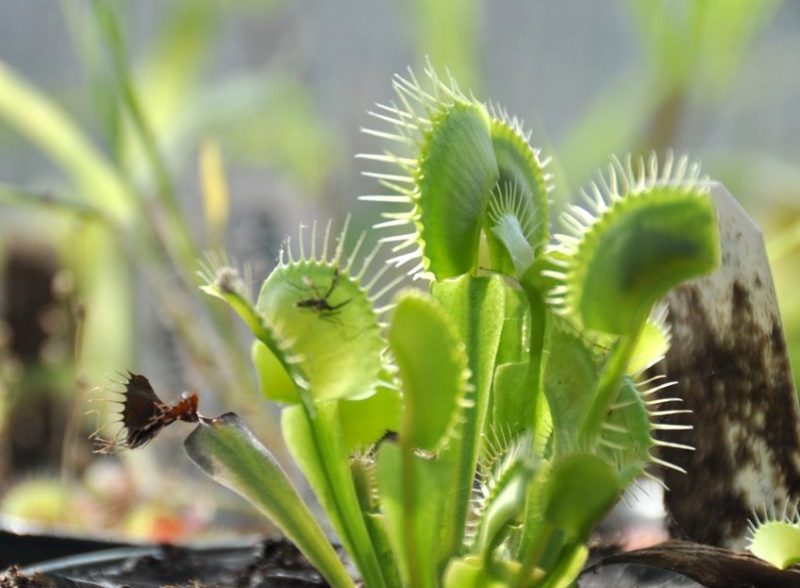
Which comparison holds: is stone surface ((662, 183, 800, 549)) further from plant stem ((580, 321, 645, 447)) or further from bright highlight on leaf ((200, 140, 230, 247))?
bright highlight on leaf ((200, 140, 230, 247))

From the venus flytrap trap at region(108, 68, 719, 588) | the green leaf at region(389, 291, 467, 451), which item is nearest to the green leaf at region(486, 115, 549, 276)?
the venus flytrap trap at region(108, 68, 719, 588)

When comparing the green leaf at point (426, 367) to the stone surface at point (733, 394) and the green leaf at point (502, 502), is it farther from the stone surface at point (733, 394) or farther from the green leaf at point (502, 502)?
the stone surface at point (733, 394)

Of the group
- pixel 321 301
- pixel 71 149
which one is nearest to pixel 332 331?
pixel 321 301

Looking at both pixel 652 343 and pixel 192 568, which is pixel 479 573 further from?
pixel 192 568

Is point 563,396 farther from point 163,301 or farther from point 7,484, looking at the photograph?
point 7,484

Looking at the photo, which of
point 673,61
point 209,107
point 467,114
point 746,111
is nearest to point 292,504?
point 467,114
